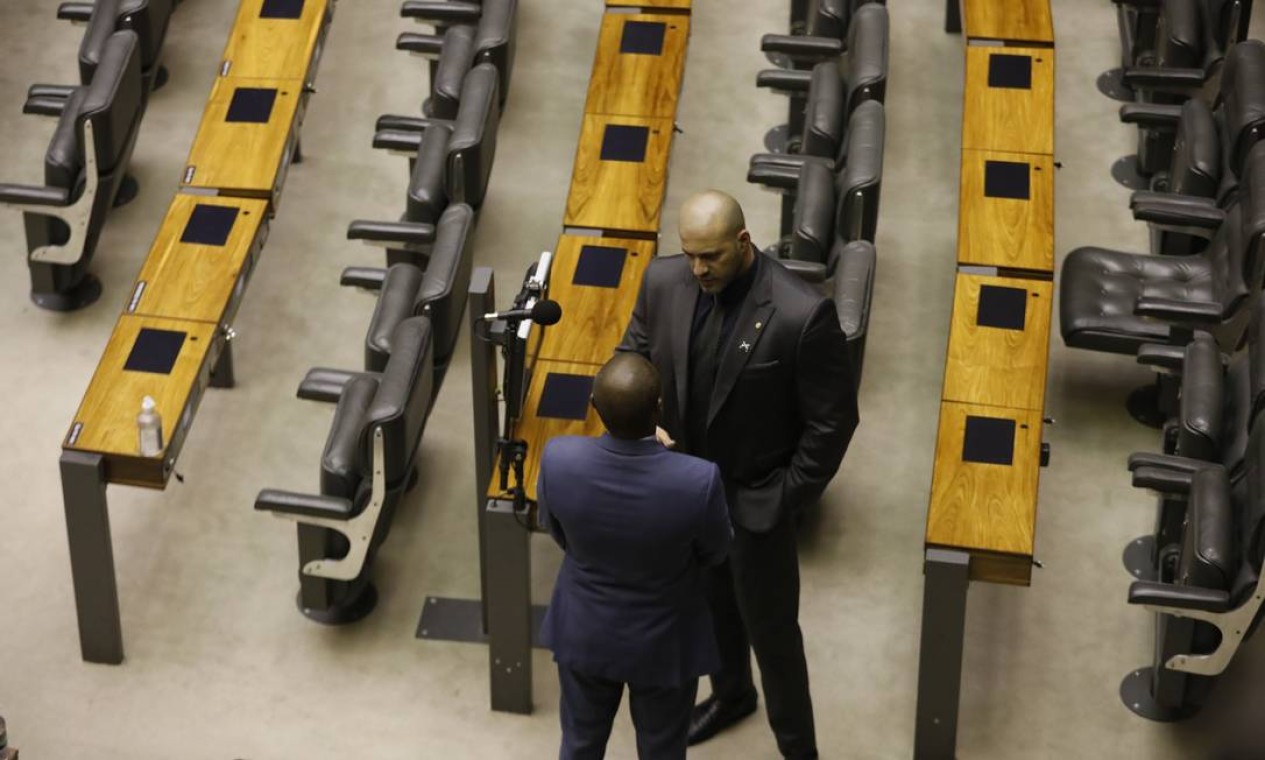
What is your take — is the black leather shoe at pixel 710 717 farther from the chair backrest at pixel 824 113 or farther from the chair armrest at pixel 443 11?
the chair armrest at pixel 443 11

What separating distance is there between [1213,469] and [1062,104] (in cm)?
164

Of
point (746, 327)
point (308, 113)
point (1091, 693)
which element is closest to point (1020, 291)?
point (1091, 693)

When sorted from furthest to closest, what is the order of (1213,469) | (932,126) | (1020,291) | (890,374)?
(932,126) < (890,374) < (1020,291) < (1213,469)

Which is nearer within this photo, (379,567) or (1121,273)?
(379,567)

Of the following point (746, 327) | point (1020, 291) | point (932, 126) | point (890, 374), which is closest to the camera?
point (746, 327)

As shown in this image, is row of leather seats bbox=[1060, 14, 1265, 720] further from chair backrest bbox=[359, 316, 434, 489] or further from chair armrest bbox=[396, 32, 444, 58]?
chair armrest bbox=[396, 32, 444, 58]

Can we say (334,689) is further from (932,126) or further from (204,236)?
(932,126)

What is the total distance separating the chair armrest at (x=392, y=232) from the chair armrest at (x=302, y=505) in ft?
2.09

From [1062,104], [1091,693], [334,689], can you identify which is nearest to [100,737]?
[334,689]

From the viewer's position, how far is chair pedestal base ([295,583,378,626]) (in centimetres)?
428

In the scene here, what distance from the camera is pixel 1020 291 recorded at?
435cm

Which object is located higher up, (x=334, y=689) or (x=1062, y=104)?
(x=1062, y=104)

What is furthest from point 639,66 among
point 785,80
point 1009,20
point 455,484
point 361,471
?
Result: point 361,471

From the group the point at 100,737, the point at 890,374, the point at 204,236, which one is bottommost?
the point at 100,737
